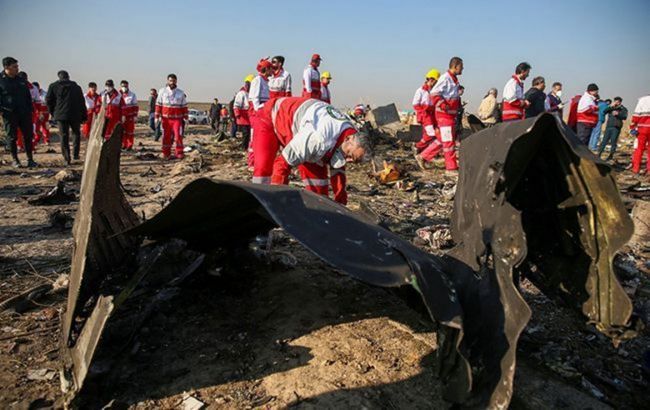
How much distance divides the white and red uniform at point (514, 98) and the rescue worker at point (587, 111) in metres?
2.67

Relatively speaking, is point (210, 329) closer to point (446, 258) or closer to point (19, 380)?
point (19, 380)

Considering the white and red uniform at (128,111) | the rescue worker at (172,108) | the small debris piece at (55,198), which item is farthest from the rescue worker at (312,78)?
the small debris piece at (55,198)

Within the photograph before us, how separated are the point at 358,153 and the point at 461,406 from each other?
2.05 meters

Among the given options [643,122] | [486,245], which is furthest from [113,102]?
[643,122]

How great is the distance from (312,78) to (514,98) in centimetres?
480

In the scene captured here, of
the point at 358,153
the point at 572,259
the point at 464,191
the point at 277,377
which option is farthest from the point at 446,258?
the point at 358,153

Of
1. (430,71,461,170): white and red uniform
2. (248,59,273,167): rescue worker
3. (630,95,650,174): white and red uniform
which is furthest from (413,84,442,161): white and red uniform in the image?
(630,95,650,174): white and red uniform

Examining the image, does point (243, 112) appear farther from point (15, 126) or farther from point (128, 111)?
point (15, 126)

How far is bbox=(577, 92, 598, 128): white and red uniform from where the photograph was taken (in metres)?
9.46

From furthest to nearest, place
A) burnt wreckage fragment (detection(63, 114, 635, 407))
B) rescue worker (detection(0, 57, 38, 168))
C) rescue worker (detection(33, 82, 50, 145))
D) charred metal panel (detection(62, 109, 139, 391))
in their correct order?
rescue worker (detection(33, 82, 50, 145)) < rescue worker (detection(0, 57, 38, 168)) < charred metal panel (detection(62, 109, 139, 391)) < burnt wreckage fragment (detection(63, 114, 635, 407))

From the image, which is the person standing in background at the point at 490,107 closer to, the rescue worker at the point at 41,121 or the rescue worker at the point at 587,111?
the rescue worker at the point at 587,111

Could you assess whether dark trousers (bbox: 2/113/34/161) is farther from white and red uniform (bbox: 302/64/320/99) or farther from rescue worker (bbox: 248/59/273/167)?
white and red uniform (bbox: 302/64/320/99)

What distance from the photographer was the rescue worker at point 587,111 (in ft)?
31.0

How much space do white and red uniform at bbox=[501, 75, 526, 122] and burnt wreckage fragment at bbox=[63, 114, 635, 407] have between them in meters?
6.46
